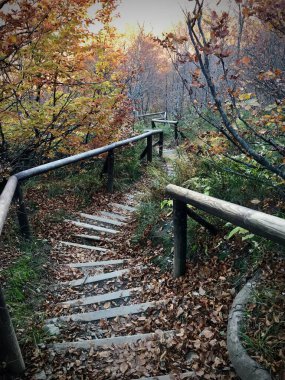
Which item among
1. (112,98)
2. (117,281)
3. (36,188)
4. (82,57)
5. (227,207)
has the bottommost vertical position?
(117,281)

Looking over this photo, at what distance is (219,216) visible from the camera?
266 centimetres

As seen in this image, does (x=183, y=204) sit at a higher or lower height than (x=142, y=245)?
higher

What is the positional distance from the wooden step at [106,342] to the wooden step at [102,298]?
0.71 m

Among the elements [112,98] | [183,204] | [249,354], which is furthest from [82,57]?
[249,354]

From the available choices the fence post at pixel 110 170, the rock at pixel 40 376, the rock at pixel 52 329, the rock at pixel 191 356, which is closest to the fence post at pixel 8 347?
the rock at pixel 40 376

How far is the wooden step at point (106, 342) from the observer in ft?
9.50

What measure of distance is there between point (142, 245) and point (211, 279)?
179 centimetres

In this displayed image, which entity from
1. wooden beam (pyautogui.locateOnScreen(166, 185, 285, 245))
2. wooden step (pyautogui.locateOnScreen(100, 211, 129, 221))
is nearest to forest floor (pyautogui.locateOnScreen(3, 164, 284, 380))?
wooden beam (pyautogui.locateOnScreen(166, 185, 285, 245))

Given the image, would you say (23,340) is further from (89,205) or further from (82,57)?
(82,57)

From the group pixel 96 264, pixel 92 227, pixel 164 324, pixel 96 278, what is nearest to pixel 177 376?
pixel 164 324

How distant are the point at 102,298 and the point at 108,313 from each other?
0.33 metres

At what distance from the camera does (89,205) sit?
22.2 feet

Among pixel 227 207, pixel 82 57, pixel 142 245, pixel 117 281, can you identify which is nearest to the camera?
pixel 227 207

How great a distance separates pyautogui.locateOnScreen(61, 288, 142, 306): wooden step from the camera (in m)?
3.65
